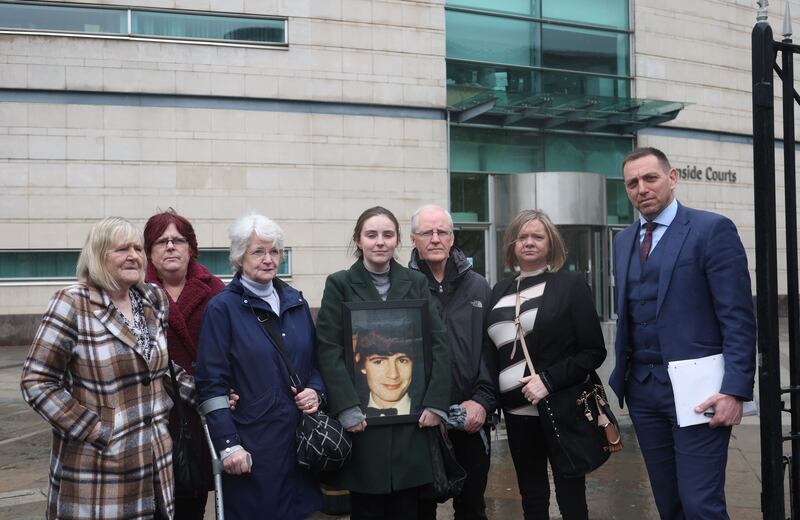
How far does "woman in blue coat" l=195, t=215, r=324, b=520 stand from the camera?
3.50 metres

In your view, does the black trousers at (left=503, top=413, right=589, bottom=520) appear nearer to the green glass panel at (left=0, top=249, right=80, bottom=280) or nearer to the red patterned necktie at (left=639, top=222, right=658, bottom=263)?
the red patterned necktie at (left=639, top=222, right=658, bottom=263)

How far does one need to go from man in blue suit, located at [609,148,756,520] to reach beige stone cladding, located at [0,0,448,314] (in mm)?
14210

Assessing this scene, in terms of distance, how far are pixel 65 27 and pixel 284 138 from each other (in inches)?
205

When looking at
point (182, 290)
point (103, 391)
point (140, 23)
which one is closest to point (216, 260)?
point (140, 23)

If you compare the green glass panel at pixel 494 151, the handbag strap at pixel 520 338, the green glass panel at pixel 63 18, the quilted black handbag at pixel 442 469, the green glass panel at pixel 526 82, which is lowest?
the quilted black handbag at pixel 442 469

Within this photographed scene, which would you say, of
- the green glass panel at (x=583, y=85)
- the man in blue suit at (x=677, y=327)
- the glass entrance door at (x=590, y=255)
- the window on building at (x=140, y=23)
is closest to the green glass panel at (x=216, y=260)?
the window on building at (x=140, y=23)

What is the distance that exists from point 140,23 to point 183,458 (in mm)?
15491

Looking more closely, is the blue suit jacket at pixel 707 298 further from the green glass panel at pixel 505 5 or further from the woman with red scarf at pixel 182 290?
the green glass panel at pixel 505 5

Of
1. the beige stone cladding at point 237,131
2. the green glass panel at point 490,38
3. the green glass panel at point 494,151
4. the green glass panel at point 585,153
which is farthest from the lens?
the green glass panel at point 585,153

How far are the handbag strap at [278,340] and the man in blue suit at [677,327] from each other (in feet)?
5.30

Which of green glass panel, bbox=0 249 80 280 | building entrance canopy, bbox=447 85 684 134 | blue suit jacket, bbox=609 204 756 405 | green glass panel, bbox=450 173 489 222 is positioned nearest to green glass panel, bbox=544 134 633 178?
building entrance canopy, bbox=447 85 684 134

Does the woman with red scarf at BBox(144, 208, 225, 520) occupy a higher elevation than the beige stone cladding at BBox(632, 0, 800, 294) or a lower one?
lower

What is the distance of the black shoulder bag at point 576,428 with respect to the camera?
4.07 m

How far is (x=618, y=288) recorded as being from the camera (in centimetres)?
399
